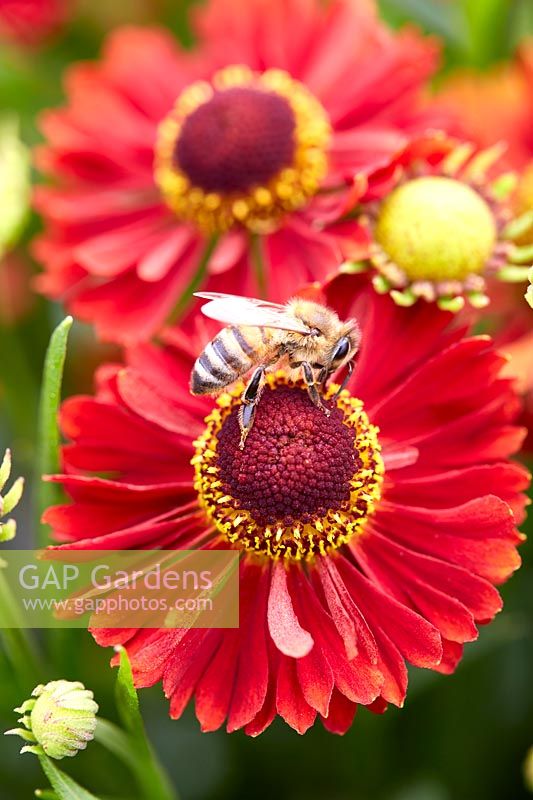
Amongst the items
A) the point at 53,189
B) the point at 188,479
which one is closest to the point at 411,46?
the point at 53,189

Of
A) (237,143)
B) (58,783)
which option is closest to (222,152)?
(237,143)

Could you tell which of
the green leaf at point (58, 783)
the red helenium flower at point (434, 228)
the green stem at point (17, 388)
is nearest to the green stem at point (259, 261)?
the red helenium flower at point (434, 228)

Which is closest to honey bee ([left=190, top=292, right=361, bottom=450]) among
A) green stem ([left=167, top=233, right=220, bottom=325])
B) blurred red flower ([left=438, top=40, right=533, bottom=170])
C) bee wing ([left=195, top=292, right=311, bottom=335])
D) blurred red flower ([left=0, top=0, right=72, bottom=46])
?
bee wing ([left=195, top=292, right=311, bottom=335])

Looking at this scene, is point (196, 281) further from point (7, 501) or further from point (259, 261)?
point (7, 501)

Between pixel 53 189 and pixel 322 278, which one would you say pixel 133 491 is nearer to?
pixel 322 278

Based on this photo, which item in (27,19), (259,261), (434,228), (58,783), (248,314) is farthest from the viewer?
(27,19)

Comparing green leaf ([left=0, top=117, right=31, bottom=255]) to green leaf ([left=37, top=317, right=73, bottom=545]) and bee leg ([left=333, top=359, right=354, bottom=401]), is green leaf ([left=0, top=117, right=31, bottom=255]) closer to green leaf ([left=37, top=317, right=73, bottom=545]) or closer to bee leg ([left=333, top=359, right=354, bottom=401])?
green leaf ([left=37, top=317, right=73, bottom=545])
